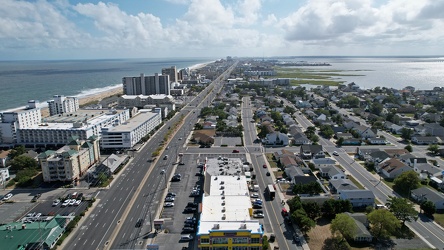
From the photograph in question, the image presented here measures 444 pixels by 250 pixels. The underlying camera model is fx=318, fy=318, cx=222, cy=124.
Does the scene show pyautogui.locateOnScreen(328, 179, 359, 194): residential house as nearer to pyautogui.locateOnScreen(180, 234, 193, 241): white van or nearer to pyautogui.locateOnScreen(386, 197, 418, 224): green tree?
pyautogui.locateOnScreen(386, 197, 418, 224): green tree

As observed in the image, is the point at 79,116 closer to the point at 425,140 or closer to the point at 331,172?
the point at 331,172

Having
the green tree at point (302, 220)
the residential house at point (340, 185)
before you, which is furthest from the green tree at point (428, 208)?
the green tree at point (302, 220)

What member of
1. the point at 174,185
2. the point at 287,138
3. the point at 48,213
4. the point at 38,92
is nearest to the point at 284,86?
the point at 287,138

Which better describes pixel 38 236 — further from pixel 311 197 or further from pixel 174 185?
pixel 311 197

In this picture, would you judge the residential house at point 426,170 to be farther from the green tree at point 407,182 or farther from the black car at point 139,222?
the black car at point 139,222

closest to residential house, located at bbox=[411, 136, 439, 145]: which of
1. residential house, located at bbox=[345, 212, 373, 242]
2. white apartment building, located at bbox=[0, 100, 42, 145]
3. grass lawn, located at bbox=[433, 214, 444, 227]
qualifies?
grass lawn, located at bbox=[433, 214, 444, 227]
